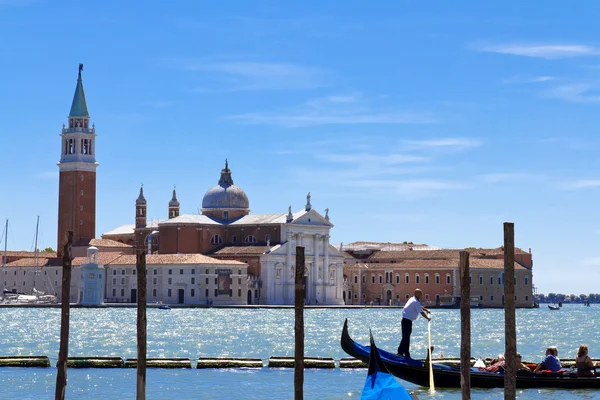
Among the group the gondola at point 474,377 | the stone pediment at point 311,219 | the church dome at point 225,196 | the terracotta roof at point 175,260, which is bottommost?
the gondola at point 474,377

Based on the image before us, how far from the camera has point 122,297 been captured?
273 ft

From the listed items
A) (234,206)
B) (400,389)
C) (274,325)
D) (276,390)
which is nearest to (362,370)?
(276,390)

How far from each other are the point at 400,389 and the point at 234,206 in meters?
74.5

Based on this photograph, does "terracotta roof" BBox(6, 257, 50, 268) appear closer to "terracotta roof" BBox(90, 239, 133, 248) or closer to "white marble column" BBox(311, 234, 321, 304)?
"terracotta roof" BBox(90, 239, 133, 248)

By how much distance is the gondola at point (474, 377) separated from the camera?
65.2 feet

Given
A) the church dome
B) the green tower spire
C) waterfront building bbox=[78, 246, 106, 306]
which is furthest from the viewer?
the church dome

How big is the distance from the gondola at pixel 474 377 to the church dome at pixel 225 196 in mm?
69281

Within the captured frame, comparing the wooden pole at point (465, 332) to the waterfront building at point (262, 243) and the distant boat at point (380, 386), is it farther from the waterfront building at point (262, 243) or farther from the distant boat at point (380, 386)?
the waterfront building at point (262, 243)

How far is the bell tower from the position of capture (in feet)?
287

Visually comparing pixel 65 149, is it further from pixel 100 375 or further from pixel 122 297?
pixel 100 375

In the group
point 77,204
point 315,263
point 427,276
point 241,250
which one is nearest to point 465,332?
point 241,250

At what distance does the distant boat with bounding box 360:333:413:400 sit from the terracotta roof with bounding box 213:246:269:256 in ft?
220

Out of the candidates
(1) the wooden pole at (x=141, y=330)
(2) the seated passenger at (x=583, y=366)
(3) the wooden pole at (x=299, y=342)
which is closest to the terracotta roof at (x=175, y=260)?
(2) the seated passenger at (x=583, y=366)

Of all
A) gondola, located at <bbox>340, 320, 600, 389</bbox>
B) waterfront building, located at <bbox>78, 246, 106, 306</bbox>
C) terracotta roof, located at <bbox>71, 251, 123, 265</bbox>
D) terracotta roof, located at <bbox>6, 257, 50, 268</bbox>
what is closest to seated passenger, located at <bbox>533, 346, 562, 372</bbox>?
gondola, located at <bbox>340, 320, 600, 389</bbox>
